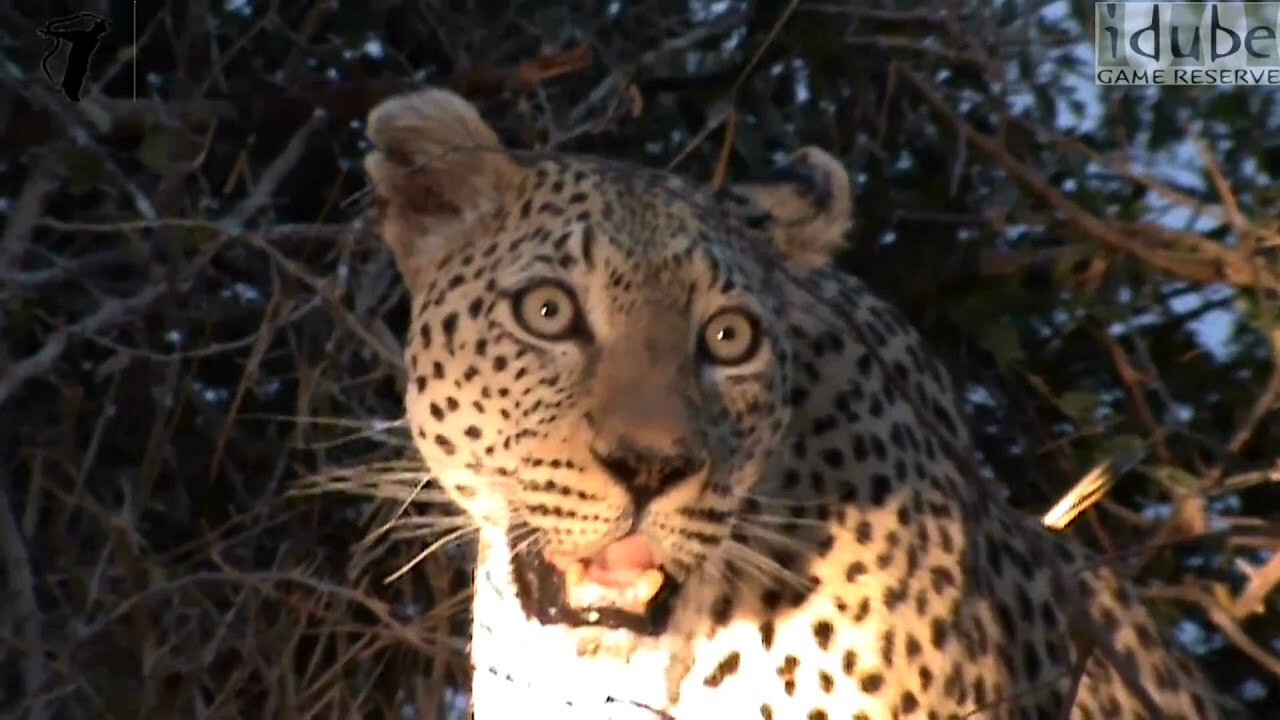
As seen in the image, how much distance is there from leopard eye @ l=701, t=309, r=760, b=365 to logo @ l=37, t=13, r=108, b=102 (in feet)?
4.51

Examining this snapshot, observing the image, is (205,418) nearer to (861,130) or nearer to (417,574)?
(417,574)

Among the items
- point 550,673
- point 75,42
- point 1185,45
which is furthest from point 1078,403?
point 75,42

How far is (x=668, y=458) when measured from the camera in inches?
98.3

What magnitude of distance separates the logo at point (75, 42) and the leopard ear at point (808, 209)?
1.24 metres

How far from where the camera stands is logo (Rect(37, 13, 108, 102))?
3633 millimetres

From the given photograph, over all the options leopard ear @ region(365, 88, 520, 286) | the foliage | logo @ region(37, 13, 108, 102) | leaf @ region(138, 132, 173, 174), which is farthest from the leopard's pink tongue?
logo @ region(37, 13, 108, 102)

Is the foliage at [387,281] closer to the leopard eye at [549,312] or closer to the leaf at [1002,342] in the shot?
the leaf at [1002,342]

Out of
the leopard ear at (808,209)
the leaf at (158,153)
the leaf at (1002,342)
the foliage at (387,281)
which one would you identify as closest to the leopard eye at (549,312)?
the leopard ear at (808,209)

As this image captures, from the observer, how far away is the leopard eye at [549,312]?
2.68 meters

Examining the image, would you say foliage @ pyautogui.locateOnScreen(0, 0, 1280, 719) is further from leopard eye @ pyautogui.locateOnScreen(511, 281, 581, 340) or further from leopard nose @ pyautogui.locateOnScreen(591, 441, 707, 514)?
leopard nose @ pyautogui.locateOnScreen(591, 441, 707, 514)

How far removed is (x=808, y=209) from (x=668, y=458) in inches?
23.8

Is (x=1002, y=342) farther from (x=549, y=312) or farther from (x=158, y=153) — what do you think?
(x=158, y=153)

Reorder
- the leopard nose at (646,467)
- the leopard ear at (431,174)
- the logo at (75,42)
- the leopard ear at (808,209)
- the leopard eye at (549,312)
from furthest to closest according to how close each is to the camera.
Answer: the logo at (75,42), the leopard ear at (808,209), the leopard ear at (431,174), the leopard eye at (549,312), the leopard nose at (646,467)

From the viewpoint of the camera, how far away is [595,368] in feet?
8.65
